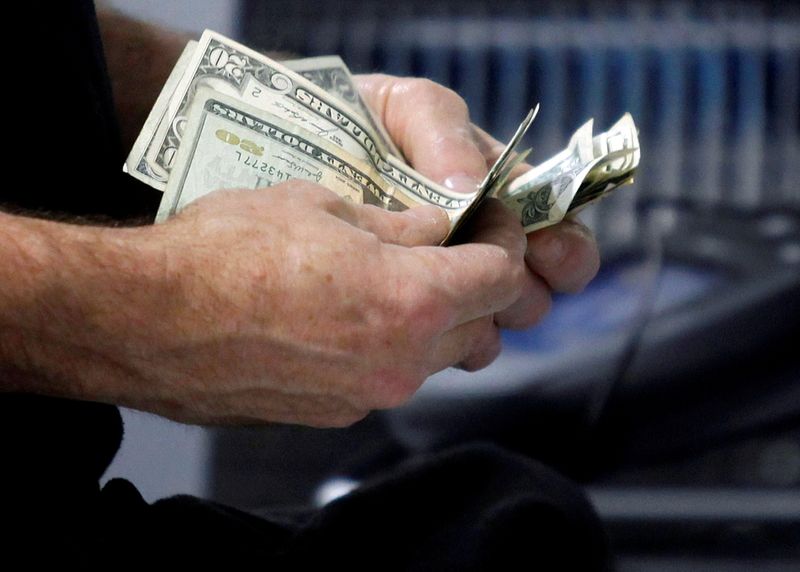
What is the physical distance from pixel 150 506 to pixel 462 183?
0.85ft

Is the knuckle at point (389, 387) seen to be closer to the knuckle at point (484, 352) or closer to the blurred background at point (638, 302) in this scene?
the knuckle at point (484, 352)

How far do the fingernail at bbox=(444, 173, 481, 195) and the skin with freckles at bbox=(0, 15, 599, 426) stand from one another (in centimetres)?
10

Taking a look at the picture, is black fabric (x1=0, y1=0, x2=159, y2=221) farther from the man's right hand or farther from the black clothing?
the man's right hand

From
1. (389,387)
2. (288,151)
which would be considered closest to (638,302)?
(288,151)

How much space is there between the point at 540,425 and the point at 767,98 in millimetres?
807

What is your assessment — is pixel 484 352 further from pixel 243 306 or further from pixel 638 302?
pixel 638 302

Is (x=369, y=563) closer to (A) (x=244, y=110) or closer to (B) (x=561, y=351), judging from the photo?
(A) (x=244, y=110)

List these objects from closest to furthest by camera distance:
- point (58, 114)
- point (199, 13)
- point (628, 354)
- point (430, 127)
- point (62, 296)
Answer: point (62, 296), point (58, 114), point (430, 127), point (628, 354), point (199, 13)

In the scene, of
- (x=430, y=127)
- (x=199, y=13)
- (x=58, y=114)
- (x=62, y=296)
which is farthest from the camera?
(x=199, y=13)

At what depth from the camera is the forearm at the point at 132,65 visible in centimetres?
73

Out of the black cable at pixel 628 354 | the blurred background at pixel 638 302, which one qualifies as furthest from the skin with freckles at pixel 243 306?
the black cable at pixel 628 354

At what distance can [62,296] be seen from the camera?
0.46 m

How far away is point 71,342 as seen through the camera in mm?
465

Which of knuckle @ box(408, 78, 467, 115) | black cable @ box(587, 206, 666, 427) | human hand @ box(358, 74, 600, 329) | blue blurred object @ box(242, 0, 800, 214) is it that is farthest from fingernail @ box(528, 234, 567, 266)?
blue blurred object @ box(242, 0, 800, 214)
